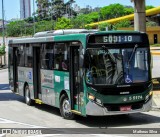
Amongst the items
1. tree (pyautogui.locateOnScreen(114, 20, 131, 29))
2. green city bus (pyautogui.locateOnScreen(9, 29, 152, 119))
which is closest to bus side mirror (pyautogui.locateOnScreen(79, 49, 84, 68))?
green city bus (pyautogui.locateOnScreen(9, 29, 152, 119))

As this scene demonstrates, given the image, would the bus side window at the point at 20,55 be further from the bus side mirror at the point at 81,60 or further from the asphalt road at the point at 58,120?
the bus side mirror at the point at 81,60

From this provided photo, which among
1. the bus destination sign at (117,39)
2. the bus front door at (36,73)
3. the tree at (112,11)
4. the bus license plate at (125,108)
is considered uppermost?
the tree at (112,11)

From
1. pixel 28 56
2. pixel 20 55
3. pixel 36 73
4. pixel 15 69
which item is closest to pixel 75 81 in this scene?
pixel 36 73

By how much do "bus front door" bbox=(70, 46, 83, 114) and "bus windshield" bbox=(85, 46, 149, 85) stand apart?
70cm

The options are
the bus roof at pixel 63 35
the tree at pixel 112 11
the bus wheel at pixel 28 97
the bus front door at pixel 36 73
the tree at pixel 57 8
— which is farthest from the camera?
the tree at pixel 112 11

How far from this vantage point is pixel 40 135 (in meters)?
11.4

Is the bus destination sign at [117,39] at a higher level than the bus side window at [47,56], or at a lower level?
higher

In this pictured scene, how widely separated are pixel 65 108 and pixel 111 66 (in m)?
2.40

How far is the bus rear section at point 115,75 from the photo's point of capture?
41.7 ft

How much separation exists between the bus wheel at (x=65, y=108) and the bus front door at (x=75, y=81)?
0.35m

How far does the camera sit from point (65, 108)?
1434 centimetres

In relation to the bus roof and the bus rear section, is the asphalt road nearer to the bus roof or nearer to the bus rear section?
the bus rear section

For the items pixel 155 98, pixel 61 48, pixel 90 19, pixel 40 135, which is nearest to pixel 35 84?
pixel 61 48

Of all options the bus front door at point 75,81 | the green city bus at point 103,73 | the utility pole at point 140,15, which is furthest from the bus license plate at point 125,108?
the utility pole at point 140,15
